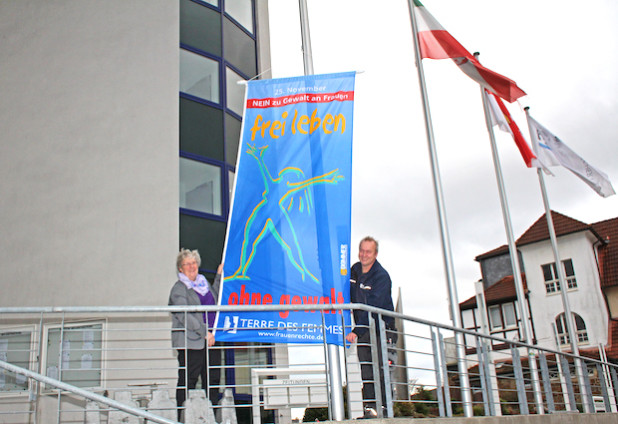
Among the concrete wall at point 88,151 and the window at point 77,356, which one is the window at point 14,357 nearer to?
the window at point 77,356

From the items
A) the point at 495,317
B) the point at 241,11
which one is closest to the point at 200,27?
the point at 241,11

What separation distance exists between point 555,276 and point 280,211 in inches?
1198

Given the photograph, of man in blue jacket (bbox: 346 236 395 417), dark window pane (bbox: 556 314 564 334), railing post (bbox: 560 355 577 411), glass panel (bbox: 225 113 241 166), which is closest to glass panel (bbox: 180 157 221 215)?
glass panel (bbox: 225 113 241 166)

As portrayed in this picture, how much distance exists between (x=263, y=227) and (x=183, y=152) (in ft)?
14.8

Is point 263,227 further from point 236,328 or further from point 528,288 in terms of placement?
point 528,288

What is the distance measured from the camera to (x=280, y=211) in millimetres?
8297

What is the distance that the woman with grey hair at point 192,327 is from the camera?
24.1ft

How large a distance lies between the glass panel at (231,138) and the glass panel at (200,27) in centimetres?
138

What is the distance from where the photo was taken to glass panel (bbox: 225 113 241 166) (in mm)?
12953

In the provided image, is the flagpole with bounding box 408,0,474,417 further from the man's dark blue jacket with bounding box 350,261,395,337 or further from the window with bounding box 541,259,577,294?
the window with bounding box 541,259,577,294

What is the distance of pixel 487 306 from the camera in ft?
126

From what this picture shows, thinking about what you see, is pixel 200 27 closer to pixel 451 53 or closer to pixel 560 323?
pixel 451 53

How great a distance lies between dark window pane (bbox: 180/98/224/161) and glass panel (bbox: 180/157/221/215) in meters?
0.25

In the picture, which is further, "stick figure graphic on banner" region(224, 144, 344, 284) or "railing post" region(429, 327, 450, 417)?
"stick figure graphic on banner" region(224, 144, 344, 284)
